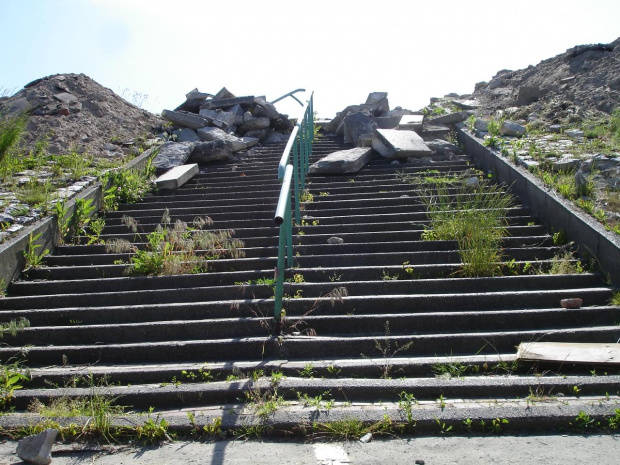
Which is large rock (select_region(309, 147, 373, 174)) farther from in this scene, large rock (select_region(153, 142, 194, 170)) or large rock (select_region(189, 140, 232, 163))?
large rock (select_region(153, 142, 194, 170))

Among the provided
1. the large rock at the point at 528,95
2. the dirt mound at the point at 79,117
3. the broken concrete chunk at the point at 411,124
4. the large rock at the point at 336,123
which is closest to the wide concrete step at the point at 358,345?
the dirt mound at the point at 79,117

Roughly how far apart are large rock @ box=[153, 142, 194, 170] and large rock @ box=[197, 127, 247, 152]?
0.85 metres

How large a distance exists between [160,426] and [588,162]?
261 inches

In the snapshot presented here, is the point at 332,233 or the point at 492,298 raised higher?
the point at 332,233

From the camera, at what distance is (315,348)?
5.26 meters

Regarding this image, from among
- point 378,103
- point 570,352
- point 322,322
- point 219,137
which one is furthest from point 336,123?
point 570,352

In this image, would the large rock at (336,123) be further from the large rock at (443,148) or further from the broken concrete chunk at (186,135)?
the broken concrete chunk at (186,135)

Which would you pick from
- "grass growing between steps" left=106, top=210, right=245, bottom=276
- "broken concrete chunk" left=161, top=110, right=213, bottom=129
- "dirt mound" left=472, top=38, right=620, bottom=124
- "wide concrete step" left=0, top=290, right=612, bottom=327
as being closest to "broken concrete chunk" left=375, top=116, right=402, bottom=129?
"dirt mound" left=472, top=38, right=620, bottom=124

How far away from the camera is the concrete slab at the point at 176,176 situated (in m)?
9.76

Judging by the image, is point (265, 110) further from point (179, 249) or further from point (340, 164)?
point (179, 249)

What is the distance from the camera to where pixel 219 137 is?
1207 cm

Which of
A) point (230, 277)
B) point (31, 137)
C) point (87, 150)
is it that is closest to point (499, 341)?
point (230, 277)

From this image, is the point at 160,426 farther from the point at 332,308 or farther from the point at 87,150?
the point at 87,150

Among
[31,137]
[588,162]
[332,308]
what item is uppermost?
[31,137]
